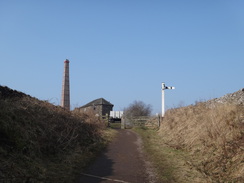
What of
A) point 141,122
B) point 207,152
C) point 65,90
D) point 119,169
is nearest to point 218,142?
point 207,152

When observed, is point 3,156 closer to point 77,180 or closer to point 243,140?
point 77,180

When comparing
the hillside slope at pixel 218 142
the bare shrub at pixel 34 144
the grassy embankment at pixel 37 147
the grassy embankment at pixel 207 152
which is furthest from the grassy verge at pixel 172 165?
the bare shrub at pixel 34 144

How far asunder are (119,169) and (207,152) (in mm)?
3301

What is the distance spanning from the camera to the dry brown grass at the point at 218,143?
720 cm

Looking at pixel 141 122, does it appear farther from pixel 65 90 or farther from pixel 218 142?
pixel 218 142

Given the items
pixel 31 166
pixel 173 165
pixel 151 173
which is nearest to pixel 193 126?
pixel 173 165

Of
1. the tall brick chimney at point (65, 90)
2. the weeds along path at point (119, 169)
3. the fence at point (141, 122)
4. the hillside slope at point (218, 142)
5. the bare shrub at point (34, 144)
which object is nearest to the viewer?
the bare shrub at point (34, 144)

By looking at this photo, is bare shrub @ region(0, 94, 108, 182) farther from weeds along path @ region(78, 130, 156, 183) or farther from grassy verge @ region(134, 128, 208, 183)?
grassy verge @ region(134, 128, 208, 183)

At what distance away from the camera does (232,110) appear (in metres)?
9.99

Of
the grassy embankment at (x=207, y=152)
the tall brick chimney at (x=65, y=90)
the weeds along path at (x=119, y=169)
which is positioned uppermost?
the tall brick chimney at (x=65, y=90)

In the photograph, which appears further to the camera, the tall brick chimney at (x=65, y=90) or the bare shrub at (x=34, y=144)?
the tall brick chimney at (x=65, y=90)

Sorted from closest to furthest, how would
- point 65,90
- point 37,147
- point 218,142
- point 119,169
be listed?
point 119,169, point 37,147, point 218,142, point 65,90

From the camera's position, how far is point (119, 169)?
27.1 feet

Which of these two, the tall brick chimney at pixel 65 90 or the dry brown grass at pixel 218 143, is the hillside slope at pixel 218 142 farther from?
the tall brick chimney at pixel 65 90
